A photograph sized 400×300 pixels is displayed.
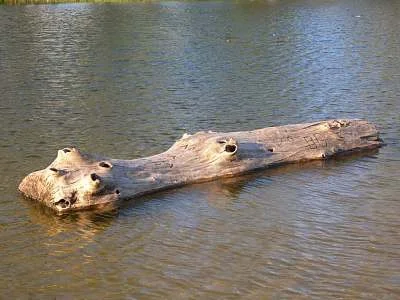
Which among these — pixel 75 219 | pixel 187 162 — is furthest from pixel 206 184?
pixel 75 219

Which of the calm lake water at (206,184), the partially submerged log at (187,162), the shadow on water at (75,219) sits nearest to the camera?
the calm lake water at (206,184)

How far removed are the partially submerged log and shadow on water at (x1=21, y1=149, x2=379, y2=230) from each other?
0.30 ft

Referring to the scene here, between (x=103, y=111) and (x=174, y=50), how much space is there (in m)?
11.3

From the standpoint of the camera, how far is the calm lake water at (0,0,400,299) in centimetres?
732

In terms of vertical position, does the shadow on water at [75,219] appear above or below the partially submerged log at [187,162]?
below

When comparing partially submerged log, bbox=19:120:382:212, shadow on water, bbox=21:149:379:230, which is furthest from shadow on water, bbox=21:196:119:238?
partially submerged log, bbox=19:120:382:212

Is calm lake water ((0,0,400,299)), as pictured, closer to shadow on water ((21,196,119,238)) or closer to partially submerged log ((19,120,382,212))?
shadow on water ((21,196,119,238))

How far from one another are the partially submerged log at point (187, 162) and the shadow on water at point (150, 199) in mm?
92

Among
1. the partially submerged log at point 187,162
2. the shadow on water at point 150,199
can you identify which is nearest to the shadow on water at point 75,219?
the shadow on water at point 150,199

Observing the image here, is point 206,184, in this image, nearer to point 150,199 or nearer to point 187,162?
point 187,162

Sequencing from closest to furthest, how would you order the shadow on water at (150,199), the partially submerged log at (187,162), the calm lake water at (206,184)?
the calm lake water at (206,184)
the shadow on water at (150,199)
the partially submerged log at (187,162)

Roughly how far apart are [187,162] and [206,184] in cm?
44

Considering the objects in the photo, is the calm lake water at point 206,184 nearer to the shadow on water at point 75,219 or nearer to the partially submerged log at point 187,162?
the shadow on water at point 75,219

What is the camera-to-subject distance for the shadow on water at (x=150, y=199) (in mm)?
8828
